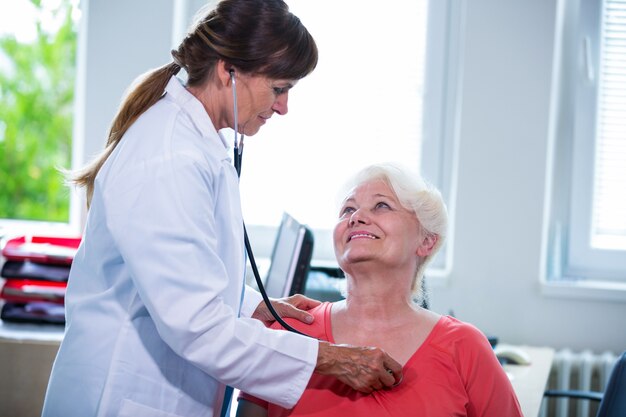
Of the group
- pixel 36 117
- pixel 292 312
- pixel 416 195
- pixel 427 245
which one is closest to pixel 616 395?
pixel 427 245

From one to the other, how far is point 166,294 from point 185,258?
2.7 inches

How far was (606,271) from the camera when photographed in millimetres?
3178

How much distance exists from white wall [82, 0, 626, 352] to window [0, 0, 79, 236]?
289 centimetres

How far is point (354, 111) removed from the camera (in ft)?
11.0

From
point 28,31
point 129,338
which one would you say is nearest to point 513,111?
point 129,338

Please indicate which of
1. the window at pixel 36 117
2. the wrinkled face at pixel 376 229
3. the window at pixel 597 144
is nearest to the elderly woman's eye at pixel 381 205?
the wrinkled face at pixel 376 229

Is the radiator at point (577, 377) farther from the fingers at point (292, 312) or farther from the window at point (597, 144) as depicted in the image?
the fingers at point (292, 312)

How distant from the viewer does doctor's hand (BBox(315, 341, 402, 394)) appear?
1.42 metres

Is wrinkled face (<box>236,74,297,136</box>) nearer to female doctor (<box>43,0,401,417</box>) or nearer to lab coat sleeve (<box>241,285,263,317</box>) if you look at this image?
female doctor (<box>43,0,401,417</box>)

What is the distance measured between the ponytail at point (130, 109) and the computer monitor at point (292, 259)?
0.61m

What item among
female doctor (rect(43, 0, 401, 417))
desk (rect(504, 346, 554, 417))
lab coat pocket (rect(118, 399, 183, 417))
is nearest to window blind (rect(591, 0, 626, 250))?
desk (rect(504, 346, 554, 417))

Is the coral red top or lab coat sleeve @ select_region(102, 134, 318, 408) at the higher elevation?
lab coat sleeve @ select_region(102, 134, 318, 408)

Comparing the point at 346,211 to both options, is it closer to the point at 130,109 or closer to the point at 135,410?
the point at 130,109

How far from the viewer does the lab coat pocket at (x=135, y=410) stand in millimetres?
1382
